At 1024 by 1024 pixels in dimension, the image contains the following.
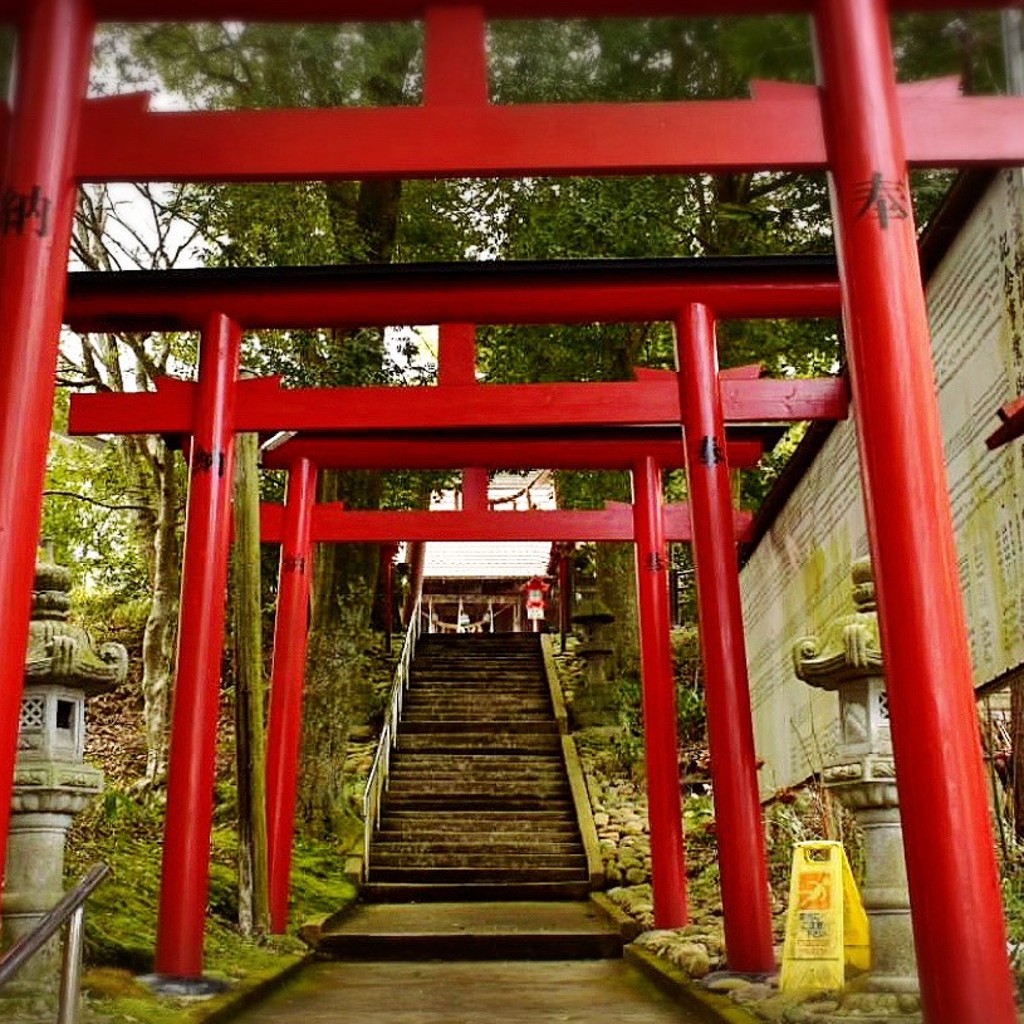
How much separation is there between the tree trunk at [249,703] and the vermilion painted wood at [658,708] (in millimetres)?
3067

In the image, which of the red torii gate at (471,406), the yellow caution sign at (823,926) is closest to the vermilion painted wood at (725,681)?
the red torii gate at (471,406)

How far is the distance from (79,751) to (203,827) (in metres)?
1.43

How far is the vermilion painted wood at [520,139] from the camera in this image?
4.69 metres

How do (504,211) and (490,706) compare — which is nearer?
(504,211)

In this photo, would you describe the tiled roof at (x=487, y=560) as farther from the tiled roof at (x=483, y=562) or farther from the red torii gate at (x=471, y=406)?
the red torii gate at (x=471, y=406)

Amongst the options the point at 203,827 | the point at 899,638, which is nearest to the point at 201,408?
the point at 203,827

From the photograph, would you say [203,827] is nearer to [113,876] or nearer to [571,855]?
[113,876]

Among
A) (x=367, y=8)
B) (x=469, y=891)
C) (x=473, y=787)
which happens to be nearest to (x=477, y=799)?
(x=473, y=787)

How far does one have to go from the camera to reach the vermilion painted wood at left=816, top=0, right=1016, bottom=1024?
380 centimetres

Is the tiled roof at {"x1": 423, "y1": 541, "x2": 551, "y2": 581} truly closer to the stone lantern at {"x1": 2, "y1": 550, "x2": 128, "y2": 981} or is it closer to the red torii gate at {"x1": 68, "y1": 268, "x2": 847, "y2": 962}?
the red torii gate at {"x1": 68, "y1": 268, "x2": 847, "y2": 962}

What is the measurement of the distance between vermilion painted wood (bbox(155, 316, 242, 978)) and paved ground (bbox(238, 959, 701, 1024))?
67cm

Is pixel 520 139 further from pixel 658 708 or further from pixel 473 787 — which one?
pixel 473 787

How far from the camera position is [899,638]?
4.15 metres

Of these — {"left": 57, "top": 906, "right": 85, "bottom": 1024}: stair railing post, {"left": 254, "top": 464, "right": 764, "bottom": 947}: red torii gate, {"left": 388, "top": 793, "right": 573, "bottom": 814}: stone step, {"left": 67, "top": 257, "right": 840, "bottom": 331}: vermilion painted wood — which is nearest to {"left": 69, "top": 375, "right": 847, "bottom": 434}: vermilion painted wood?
{"left": 67, "top": 257, "right": 840, "bottom": 331}: vermilion painted wood
